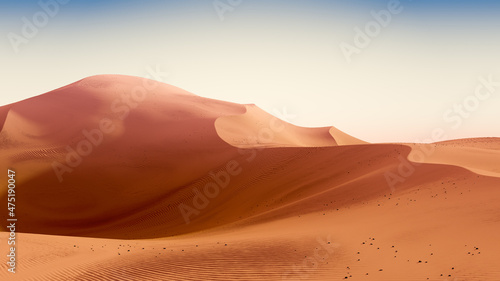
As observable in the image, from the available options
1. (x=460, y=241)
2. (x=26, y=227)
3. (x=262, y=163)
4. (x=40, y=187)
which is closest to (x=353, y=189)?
(x=460, y=241)

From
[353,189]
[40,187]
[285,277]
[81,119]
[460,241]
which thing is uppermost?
[81,119]

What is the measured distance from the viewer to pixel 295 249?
10.1 m

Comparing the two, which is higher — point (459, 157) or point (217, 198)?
point (459, 157)

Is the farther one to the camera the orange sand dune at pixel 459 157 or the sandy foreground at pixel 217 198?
the orange sand dune at pixel 459 157

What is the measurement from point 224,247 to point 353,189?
8116 mm

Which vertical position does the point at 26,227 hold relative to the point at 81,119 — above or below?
below

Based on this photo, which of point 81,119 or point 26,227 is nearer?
point 26,227

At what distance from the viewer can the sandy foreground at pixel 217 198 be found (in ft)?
30.6

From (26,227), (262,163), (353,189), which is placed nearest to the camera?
(353,189)

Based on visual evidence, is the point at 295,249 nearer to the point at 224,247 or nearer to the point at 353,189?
the point at 224,247

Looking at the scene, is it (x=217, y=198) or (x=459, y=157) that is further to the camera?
(x=217, y=198)

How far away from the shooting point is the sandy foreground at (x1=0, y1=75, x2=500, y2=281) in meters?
9.34

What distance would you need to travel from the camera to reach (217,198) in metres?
22.9

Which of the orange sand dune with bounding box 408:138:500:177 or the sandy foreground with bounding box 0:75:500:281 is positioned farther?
the orange sand dune with bounding box 408:138:500:177
